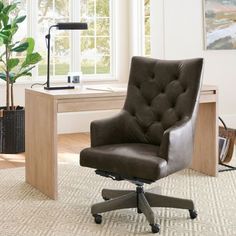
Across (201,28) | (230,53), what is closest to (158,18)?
(201,28)

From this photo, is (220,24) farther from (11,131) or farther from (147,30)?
(11,131)

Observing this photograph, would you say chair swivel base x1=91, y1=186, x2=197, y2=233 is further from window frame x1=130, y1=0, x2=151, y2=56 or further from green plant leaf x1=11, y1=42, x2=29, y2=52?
window frame x1=130, y1=0, x2=151, y2=56

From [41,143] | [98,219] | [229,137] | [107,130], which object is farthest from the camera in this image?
[229,137]

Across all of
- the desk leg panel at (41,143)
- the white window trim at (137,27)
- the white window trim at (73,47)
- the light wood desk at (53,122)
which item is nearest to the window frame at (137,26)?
the white window trim at (137,27)

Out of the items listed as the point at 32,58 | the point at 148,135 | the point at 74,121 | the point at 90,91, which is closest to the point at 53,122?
the point at 90,91

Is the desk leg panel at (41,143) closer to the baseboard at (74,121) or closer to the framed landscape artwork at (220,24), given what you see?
the baseboard at (74,121)

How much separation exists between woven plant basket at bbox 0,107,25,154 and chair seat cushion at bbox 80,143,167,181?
7.53 ft

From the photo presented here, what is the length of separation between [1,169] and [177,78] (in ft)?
6.60

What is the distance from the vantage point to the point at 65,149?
566 centimetres

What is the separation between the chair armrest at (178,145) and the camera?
3119 millimetres

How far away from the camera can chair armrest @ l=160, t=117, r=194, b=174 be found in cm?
312

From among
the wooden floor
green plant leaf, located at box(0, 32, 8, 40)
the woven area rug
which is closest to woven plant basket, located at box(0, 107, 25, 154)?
the wooden floor

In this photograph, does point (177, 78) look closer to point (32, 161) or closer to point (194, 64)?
point (194, 64)

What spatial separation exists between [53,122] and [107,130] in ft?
1.41
